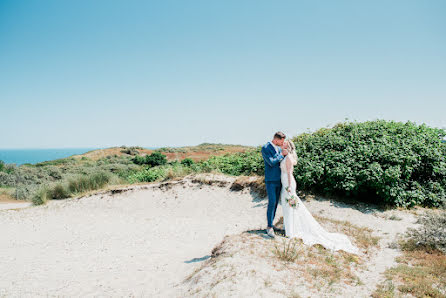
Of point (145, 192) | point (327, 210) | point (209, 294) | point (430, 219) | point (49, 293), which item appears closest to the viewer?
point (209, 294)

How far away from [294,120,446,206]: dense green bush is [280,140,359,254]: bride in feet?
10.8

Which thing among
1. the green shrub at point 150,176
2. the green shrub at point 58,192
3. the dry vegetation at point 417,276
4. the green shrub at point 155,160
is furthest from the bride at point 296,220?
the green shrub at point 155,160

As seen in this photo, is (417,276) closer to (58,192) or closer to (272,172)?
(272,172)

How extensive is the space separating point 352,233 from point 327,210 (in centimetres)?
199

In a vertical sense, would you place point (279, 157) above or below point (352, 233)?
above

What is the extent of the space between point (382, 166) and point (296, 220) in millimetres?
4668

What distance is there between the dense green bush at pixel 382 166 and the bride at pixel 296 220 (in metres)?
3.29

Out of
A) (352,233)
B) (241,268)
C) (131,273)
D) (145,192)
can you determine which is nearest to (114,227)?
(145,192)

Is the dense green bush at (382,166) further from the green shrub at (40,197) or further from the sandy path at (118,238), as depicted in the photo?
the green shrub at (40,197)

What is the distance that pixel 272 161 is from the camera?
542 cm

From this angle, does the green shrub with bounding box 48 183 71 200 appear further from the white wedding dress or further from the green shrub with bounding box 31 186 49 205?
the white wedding dress

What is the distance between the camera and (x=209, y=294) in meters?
3.79

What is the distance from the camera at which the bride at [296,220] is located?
5.50 meters

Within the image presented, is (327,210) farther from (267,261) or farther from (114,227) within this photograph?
(114,227)
